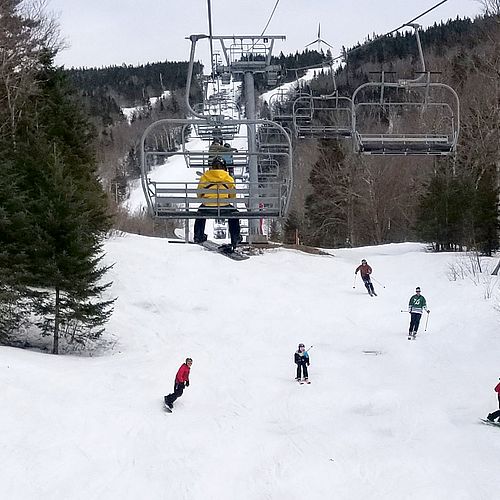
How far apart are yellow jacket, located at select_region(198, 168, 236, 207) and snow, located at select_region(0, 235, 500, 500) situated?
398cm

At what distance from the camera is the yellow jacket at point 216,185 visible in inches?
351

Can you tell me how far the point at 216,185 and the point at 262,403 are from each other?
4963mm

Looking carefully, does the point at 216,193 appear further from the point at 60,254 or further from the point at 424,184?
the point at 424,184

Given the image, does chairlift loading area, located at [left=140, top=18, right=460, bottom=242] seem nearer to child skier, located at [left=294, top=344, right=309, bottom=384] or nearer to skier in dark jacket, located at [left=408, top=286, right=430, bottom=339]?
child skier, located at [left=294, top=344, right=309, bottom=384]

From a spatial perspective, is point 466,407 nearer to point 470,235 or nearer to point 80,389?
point 80,389

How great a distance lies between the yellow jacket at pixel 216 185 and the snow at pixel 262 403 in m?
3.98

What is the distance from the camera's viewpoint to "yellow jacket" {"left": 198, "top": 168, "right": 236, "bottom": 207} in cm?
893

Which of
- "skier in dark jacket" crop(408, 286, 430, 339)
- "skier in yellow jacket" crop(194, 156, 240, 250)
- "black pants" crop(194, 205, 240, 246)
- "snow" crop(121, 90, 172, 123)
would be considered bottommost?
"skier in dark jacket" crop(408, 286, 430, 339)

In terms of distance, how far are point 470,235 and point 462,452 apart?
18.7 metres

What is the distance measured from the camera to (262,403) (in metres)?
12.0

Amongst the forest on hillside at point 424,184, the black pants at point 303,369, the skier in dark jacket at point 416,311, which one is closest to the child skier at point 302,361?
the black pants at point 303,369

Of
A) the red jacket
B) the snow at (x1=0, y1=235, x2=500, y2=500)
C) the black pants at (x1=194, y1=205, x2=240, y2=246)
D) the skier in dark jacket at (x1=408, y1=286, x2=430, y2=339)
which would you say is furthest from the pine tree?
the skier in dark jacket at (x1=408, y1=286, x2=430, y2=339)

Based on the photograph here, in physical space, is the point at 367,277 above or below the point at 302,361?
above

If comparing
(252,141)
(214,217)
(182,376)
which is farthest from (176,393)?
(252,141)
